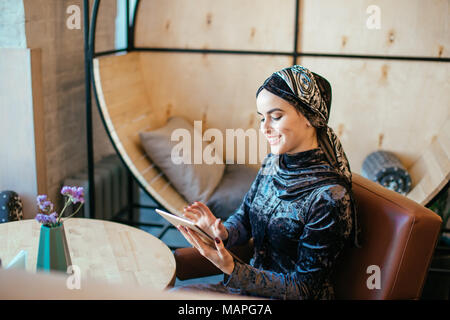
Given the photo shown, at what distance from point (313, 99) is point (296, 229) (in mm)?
413

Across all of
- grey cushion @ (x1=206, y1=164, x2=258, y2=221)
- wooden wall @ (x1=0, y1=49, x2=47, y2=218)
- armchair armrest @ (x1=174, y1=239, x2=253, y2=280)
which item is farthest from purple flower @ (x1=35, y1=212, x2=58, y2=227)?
grey cushion @ (x1=206, y1=164, x2=258, y2=221)

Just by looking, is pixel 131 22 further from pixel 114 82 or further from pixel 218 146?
pixel 218 146

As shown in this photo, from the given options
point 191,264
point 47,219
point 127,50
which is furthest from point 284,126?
point 127,50

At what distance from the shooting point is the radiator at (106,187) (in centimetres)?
316

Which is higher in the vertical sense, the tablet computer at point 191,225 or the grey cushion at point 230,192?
the tablet computer at point 191,225

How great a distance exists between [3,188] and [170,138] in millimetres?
1021

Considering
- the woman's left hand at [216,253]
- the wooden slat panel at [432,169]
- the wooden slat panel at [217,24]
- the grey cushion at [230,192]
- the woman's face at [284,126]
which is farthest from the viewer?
the wooden slat panel at [217,24]

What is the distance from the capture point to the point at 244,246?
6.36 ft

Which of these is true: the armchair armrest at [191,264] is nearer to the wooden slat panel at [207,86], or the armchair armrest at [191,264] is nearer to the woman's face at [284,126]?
the woman's face at [284,126]

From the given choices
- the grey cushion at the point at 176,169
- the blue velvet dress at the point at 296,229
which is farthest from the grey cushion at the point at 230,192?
the blue velvet dress at the point at 296,229

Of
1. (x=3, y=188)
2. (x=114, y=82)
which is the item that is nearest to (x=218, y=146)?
(x=114, y=82)

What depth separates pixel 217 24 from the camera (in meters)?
3.34

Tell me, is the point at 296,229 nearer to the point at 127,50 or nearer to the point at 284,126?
the point at 284,126

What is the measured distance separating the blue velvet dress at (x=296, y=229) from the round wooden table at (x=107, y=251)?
0.17 metres
